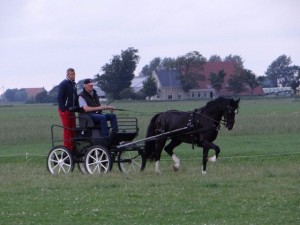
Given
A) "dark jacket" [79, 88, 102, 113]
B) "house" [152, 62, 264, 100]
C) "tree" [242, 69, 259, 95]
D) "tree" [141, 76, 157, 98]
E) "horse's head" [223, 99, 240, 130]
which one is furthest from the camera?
"house" [152, 62, 264, 100]

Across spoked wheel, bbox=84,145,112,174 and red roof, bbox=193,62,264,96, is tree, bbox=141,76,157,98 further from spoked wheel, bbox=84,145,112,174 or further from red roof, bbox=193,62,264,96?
spoked wheel, bbox=84,145,112,174

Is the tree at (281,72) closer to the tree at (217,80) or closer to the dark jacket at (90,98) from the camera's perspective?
the tree at (217,80)

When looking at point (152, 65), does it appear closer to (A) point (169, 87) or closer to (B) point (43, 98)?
(B) point (43, 98)

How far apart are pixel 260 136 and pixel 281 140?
319 cm

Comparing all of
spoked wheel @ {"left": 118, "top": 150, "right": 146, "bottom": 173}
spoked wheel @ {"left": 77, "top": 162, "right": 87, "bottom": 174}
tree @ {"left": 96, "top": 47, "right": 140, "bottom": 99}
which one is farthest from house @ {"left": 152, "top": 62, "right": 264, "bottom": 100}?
spoked wheel @ {"left": 77, "top": 162, "right": 87, "bottom": 174}

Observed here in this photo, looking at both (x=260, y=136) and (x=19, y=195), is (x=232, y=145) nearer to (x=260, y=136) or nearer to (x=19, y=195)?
(x=260, y=136)

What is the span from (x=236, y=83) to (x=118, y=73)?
1312 centimetres

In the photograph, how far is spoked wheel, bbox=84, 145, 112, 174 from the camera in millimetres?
17078

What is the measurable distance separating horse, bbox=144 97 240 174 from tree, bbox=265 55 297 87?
133 m

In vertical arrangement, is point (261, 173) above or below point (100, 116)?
below

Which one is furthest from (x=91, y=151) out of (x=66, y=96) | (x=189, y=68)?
(x=189, y=68)

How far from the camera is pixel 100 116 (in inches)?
679

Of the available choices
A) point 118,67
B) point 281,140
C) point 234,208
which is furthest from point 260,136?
point 118,67

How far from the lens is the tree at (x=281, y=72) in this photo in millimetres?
153725
